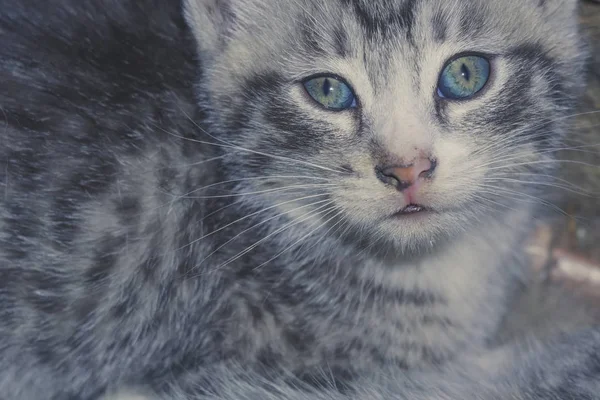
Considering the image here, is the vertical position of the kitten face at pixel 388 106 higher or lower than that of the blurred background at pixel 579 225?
higher

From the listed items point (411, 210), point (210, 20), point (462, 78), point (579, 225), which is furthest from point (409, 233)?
point (579, 225)

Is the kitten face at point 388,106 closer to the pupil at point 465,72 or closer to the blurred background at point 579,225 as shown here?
the pupil at point 465,72

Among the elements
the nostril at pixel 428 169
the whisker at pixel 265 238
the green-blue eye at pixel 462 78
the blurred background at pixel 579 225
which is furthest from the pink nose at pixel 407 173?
the blurred background at pixel 579 225

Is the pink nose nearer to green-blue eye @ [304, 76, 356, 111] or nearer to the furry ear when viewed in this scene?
green-blue eye @ [304, 76, 356, 111]

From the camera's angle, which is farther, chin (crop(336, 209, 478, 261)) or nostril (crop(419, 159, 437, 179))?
chin (crop(336, 209, 478, 261))

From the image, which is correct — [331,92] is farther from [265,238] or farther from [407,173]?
[265,238]

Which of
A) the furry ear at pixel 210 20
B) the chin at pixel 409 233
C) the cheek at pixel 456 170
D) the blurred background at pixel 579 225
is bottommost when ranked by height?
the blurred background at pixel 579 225

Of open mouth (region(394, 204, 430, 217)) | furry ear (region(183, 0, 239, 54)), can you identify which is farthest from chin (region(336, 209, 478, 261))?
furry ear (region(183, 0, 239, 54))
